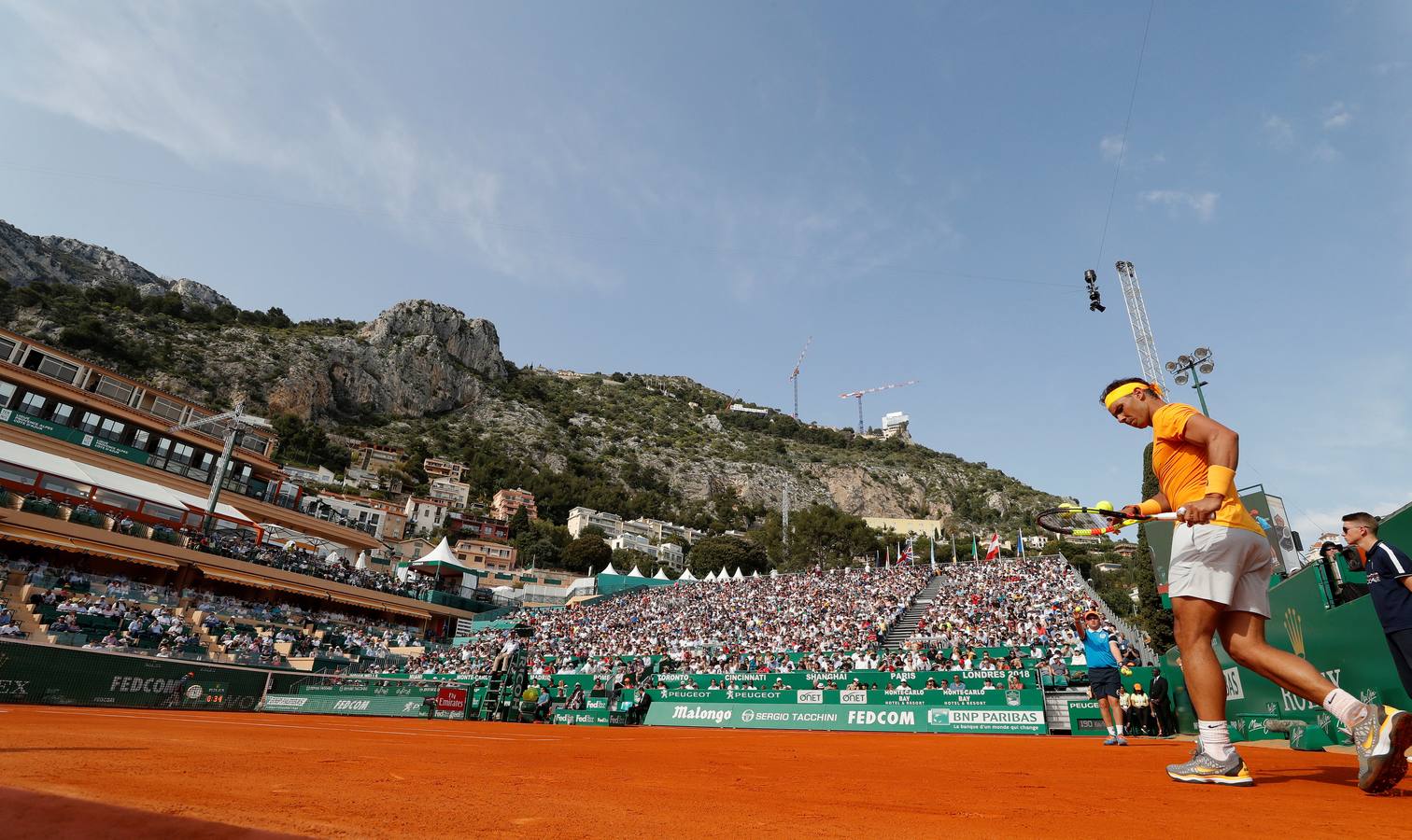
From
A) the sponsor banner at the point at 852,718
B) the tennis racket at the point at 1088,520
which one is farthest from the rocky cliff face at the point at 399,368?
the tennis racket at the point at 1088,520

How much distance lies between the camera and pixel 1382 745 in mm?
3158

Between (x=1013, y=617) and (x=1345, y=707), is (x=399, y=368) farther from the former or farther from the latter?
(x=1345, y=707)

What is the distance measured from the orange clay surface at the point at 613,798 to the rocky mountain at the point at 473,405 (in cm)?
9934

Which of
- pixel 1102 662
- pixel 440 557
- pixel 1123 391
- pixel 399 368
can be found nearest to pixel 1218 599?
pixel 1123 391

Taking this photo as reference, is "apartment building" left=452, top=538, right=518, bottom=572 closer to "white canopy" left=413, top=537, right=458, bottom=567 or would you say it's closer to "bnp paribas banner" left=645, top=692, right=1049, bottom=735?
"white canopy" left=413, top=537, right=458, bottom=567

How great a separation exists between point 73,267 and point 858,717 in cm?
15810

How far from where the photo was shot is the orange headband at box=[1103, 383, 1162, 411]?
425 cm

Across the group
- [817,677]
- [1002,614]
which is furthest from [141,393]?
[1002,614]

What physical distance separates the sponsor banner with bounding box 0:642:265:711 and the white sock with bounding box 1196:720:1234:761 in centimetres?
2045

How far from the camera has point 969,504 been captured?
504 feet

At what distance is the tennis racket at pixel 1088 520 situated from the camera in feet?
13.1

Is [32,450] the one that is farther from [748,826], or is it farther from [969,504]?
→ [969,504]

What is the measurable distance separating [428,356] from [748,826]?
125944mm

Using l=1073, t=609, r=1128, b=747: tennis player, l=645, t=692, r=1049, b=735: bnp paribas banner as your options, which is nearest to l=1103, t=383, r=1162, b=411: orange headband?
l=1073, t=609, r=1128, b=747: tennis player
